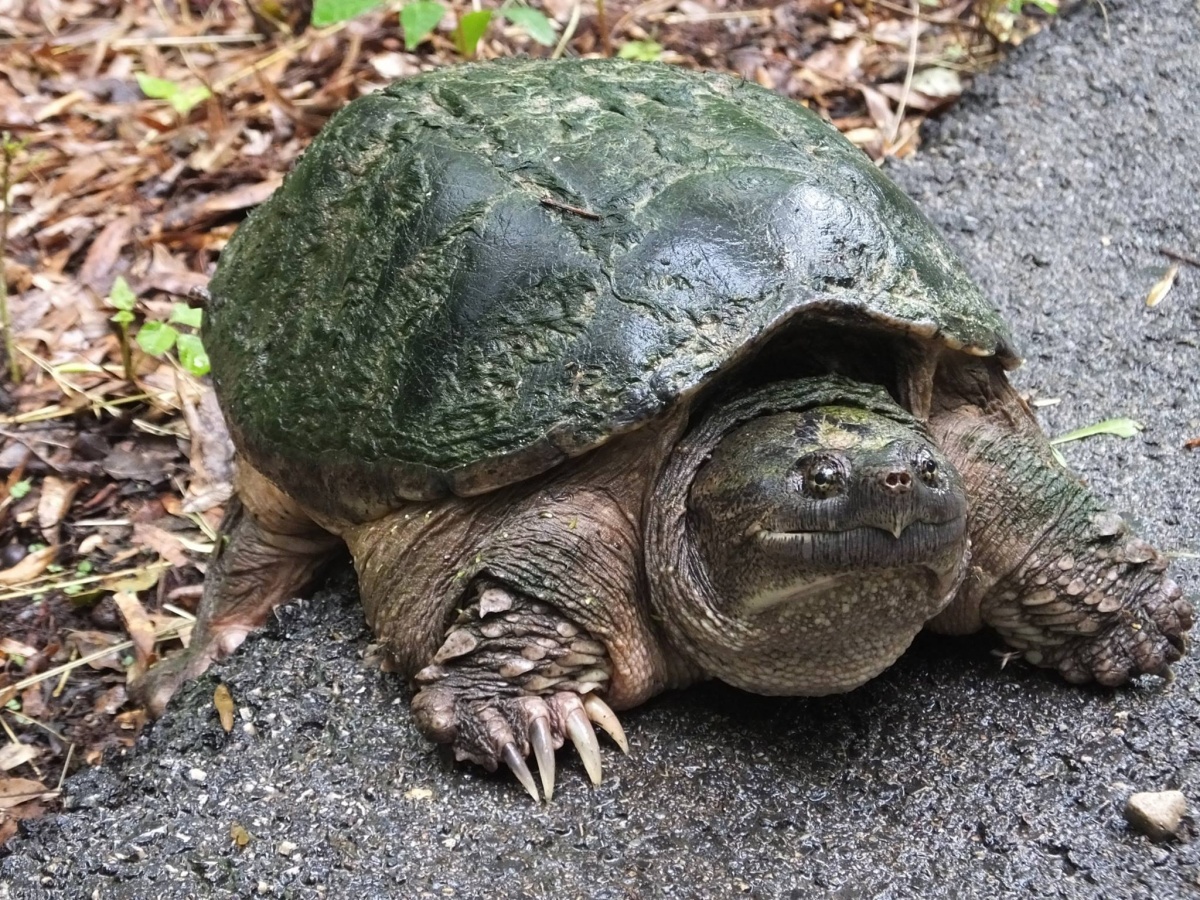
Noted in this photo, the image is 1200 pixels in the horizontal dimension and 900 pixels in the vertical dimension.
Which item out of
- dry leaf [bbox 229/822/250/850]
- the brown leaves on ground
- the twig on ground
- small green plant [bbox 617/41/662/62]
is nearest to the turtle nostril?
dry leaf [bbox 229/822/250/850]

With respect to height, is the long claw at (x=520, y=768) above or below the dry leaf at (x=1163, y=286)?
below

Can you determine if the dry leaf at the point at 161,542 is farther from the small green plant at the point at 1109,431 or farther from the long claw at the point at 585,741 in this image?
the small green plant at the point at 1109,431

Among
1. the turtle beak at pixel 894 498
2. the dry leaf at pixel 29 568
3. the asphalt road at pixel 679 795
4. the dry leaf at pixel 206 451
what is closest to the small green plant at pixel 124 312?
the dry leaf at pixel 206 451

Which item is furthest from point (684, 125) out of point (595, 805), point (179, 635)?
point (179, 635)

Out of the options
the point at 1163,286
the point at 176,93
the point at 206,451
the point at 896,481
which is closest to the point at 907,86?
the point at 1163,286

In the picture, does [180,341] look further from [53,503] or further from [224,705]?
[224,705]
